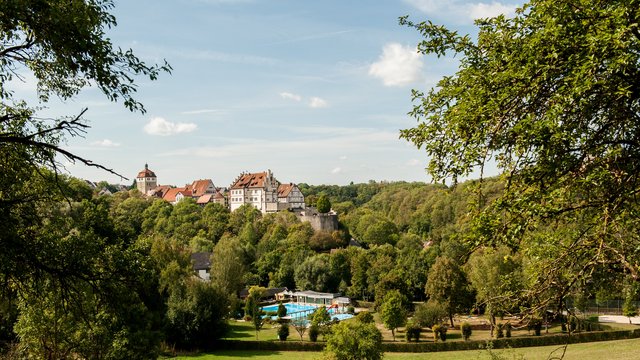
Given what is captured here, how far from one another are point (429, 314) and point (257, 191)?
2257 inches

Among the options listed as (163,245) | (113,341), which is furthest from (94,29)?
(163,245)

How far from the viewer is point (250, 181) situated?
90.6m

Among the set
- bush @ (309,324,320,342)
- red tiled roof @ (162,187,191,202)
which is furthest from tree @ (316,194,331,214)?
bush @ (309,324,320,342)

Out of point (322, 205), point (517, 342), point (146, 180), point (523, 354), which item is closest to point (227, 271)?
point (517, 342)

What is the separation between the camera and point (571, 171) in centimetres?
582

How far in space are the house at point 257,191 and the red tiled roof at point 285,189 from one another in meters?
1.16

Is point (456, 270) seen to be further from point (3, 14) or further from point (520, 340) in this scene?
point (3, 14)

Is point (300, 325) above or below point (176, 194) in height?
below

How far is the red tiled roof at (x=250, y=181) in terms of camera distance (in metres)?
88.9

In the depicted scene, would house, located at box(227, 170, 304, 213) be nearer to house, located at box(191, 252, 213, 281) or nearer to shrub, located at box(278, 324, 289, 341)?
house, located at box(191, 252, 213, 281)

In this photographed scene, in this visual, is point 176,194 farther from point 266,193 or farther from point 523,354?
point 523,354

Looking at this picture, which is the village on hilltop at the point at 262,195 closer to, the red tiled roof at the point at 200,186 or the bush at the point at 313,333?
the red tiled roof at the point at 200,186

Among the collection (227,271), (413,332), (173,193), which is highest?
(173,193)

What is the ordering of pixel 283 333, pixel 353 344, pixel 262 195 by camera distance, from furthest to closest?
pixel 262 195
pixel 283 333
pixel 353 344
